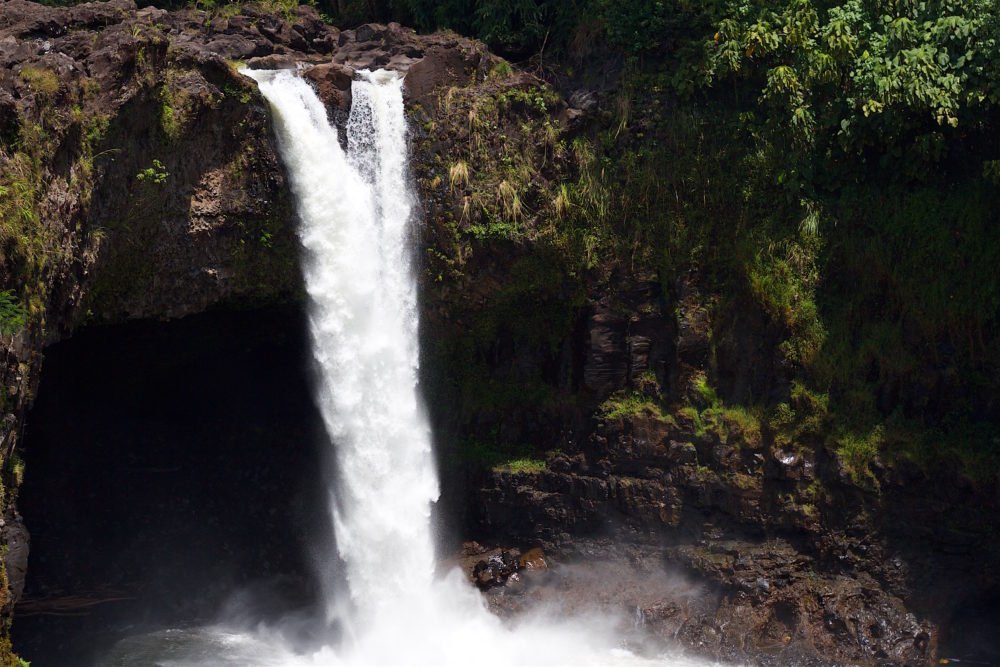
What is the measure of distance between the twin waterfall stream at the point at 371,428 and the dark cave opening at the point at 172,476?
90 cm

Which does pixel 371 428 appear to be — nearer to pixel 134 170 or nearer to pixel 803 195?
pixel 134 170

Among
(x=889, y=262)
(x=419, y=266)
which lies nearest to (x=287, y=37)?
(x=419, y=266)

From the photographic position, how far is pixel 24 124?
1133 centimetres

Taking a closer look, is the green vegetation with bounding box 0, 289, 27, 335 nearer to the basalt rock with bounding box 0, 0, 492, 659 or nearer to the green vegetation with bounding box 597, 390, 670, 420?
the basalt rock with bounding box 0, 0, 492, 659

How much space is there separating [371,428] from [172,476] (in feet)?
12.6

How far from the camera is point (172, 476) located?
16.4 metres

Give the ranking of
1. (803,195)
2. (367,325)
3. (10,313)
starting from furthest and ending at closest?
(803,195), (367,325), (10,313)

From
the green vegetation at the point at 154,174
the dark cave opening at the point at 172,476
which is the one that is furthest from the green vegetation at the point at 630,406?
the green vegetation at the point at 154,174

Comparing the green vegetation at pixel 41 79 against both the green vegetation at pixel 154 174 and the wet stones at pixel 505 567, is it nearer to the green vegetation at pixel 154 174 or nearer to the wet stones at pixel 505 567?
the green vegetation at pixel 154 174

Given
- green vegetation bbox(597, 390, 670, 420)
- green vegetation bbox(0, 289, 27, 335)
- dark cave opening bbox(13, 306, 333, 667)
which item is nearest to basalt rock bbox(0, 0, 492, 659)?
green vegetation bbox(0, 289, 27, 335)

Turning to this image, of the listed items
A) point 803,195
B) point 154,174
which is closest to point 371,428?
point 154,174

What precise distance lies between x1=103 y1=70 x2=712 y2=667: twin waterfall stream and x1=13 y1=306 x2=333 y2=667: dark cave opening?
90 cm

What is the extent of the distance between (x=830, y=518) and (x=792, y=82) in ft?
20.0

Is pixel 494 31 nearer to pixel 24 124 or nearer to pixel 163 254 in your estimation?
pixel 163 254
